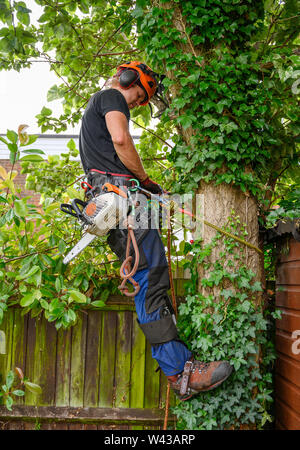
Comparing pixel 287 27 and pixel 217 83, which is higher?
pixel 287 27

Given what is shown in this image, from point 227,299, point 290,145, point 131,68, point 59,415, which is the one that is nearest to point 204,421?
point 227,299

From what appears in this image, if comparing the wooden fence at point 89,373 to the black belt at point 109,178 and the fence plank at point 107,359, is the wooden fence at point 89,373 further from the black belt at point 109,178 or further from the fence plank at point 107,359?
the black belt at point 109,178

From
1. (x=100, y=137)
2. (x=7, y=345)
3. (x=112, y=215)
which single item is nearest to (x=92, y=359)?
(x=7, y=345)

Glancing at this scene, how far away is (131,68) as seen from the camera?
2.48 m

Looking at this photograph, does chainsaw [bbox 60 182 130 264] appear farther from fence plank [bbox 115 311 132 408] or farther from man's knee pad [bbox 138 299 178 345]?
fence plank [bbox 115 311 132 408]

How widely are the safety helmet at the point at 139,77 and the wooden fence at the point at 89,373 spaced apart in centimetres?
148

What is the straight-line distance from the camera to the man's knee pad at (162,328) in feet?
7.02

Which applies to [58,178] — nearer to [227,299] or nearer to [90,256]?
[90,256]

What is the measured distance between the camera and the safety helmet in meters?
2.45

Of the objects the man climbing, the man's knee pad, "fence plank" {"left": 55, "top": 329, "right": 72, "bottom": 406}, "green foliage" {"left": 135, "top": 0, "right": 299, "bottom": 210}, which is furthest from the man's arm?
"fence plank" {"left": 55, "top": 329, "right": 72, "bottom": 406}

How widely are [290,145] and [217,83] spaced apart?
28.5 inches

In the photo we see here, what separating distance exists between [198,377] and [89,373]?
1144 millimetres

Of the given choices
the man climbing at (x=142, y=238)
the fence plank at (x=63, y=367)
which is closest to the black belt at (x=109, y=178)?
the man climbing at (x=142, y=238)

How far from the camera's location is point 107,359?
113 inches
